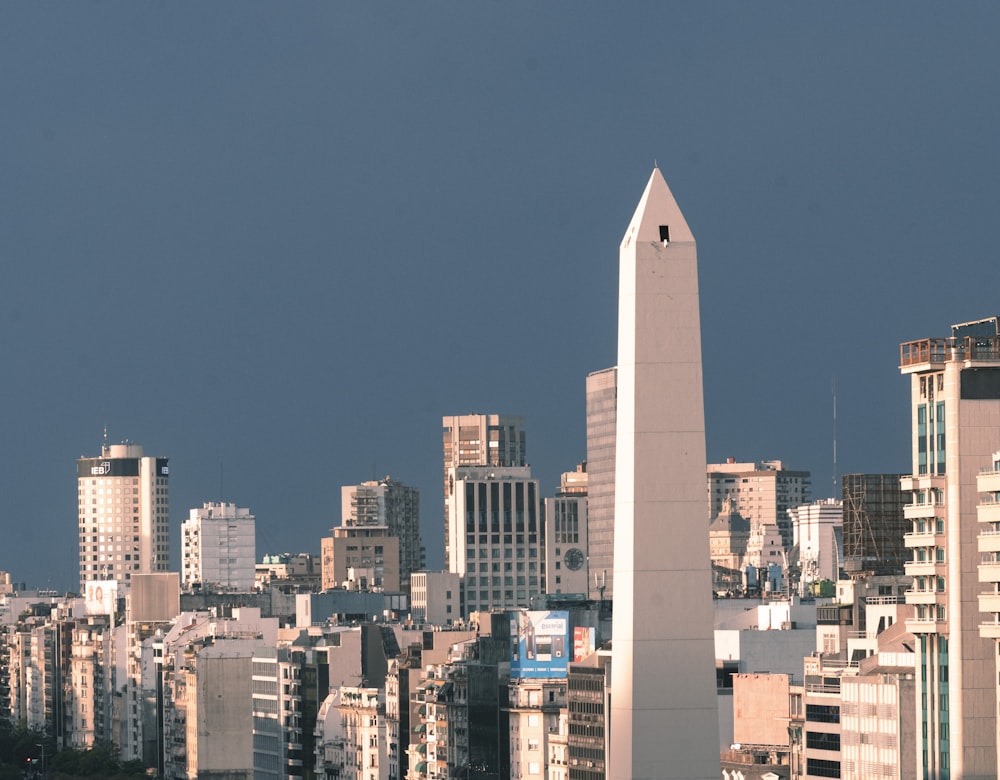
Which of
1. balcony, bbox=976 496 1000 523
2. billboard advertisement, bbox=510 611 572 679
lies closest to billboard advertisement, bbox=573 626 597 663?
billboard advertisement, bbox=510 611 572 679

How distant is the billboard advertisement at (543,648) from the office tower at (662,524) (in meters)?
83.1

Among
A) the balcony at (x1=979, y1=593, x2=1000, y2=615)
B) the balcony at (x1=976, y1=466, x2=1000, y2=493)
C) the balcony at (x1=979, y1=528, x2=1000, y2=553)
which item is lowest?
the balcony at (x1=979, y1=593, x2=1000, y2=615)

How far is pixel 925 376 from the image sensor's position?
365ft

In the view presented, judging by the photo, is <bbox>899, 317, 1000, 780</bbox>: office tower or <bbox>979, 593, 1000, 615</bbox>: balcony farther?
<bbox>899, 317, 1000, 780</bbox>: office tower

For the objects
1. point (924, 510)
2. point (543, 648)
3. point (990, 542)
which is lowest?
point (543, 648)

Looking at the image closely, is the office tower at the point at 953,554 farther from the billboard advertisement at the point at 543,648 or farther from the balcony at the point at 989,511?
the billboard advertisement at the point at 543,648

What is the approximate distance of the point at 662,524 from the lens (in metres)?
66.1

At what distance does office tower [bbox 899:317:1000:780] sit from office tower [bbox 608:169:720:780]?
43242mm

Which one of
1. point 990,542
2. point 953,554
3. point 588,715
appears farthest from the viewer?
point 588,715

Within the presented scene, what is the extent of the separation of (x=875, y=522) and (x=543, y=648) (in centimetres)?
2102

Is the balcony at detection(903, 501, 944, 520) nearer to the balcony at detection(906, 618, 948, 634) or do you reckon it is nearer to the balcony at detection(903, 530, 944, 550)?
the balcony at detection(903, 530, 944, 550)

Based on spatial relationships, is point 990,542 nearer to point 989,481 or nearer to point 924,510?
point 989,481

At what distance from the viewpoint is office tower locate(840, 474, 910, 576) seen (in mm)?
136625

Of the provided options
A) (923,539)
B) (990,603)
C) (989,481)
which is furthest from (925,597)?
(989,481)
